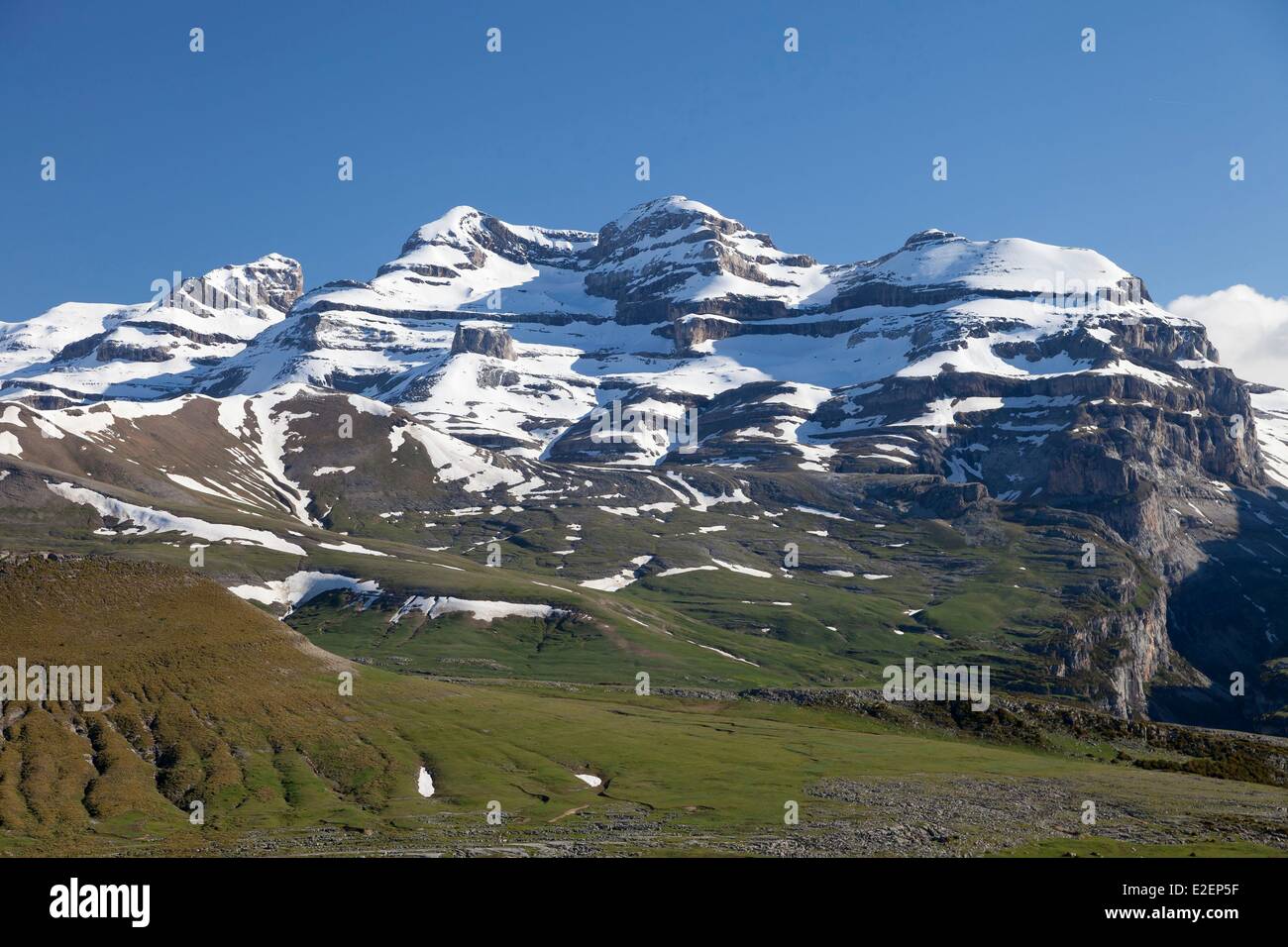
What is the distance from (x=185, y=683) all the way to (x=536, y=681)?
3169 inches

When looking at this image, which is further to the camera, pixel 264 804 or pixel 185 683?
pixel 185 683

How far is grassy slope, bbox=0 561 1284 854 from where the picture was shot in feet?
246

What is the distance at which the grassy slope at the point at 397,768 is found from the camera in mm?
75125

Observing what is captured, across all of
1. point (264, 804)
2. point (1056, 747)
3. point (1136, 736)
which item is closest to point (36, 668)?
point (264, 804)

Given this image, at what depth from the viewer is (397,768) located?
95938 mm
